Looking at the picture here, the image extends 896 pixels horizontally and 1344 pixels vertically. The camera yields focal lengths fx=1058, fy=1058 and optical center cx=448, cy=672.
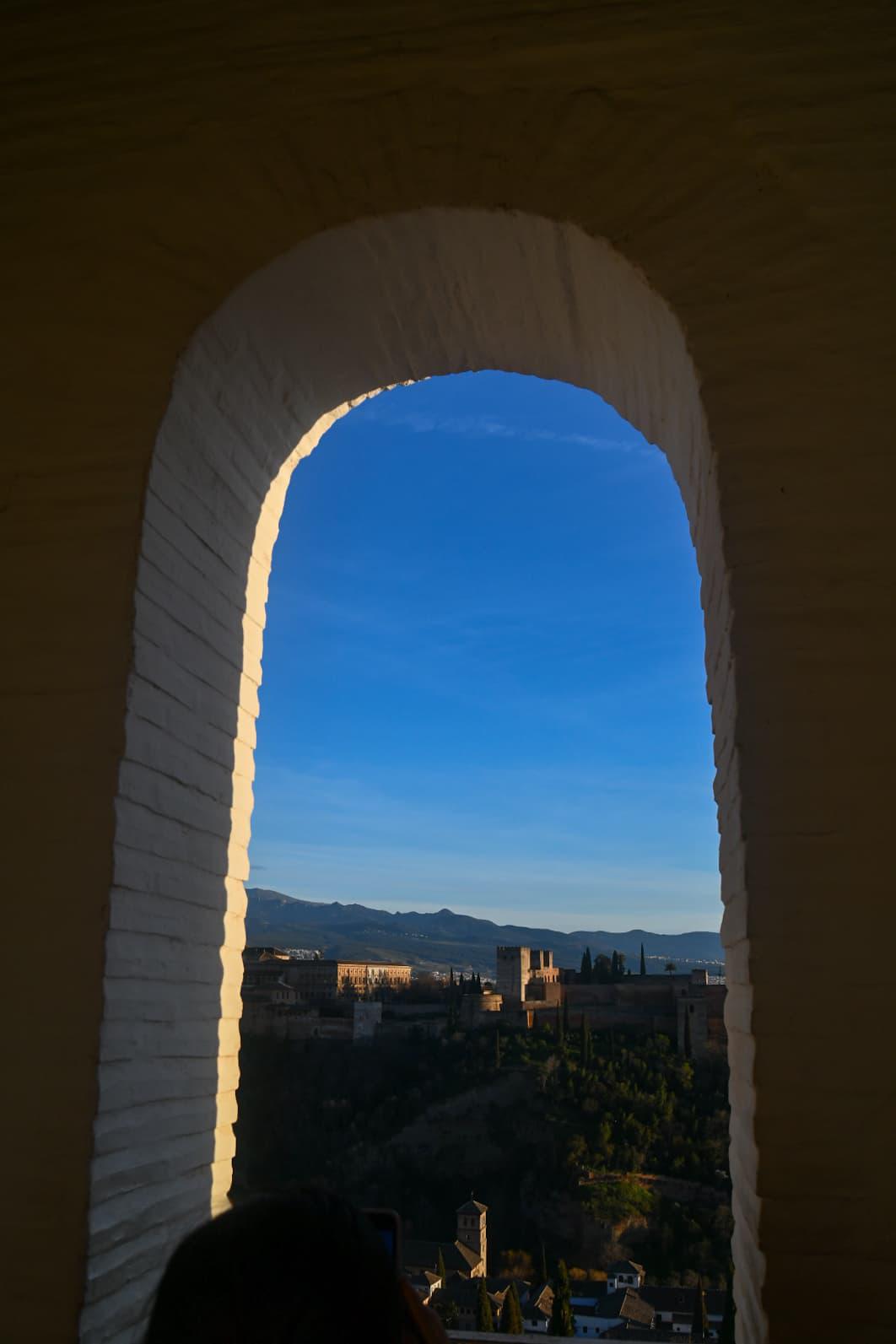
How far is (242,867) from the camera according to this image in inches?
107

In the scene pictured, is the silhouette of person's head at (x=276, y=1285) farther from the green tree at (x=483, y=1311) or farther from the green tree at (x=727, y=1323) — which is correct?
the green tree at (x=483, y=1311)

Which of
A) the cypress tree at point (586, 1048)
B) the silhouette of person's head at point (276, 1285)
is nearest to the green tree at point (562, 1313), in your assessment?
the silhouette of person's head at point (276, 1285)

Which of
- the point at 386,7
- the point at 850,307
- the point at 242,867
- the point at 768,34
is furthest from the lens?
the point at 242,867

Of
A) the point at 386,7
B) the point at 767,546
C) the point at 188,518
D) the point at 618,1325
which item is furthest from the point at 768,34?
the point at 618,1325

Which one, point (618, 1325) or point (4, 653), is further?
point (618, 1325)

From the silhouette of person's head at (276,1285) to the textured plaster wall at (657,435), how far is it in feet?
4.01

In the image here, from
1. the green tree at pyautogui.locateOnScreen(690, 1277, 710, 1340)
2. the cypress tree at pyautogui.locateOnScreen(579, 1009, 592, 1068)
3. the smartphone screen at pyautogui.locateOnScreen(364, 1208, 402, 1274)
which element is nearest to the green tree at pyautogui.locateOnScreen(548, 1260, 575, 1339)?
the green tree at pyautogui.locateOnScreen(690, 1277, 710, 1340)

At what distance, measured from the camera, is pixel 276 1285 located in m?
0.63

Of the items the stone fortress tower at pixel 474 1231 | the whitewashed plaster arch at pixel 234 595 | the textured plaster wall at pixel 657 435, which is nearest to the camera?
the textured plaster wall at pixel 657 435

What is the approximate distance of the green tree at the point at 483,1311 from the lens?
3131 mm

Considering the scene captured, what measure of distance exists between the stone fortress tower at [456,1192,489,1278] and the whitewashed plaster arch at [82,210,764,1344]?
2.06m

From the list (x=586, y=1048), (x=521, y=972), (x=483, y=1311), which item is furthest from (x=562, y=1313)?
(x=521, y=972)

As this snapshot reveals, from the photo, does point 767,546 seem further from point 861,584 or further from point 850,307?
point 850,307

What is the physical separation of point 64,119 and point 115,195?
267mm
